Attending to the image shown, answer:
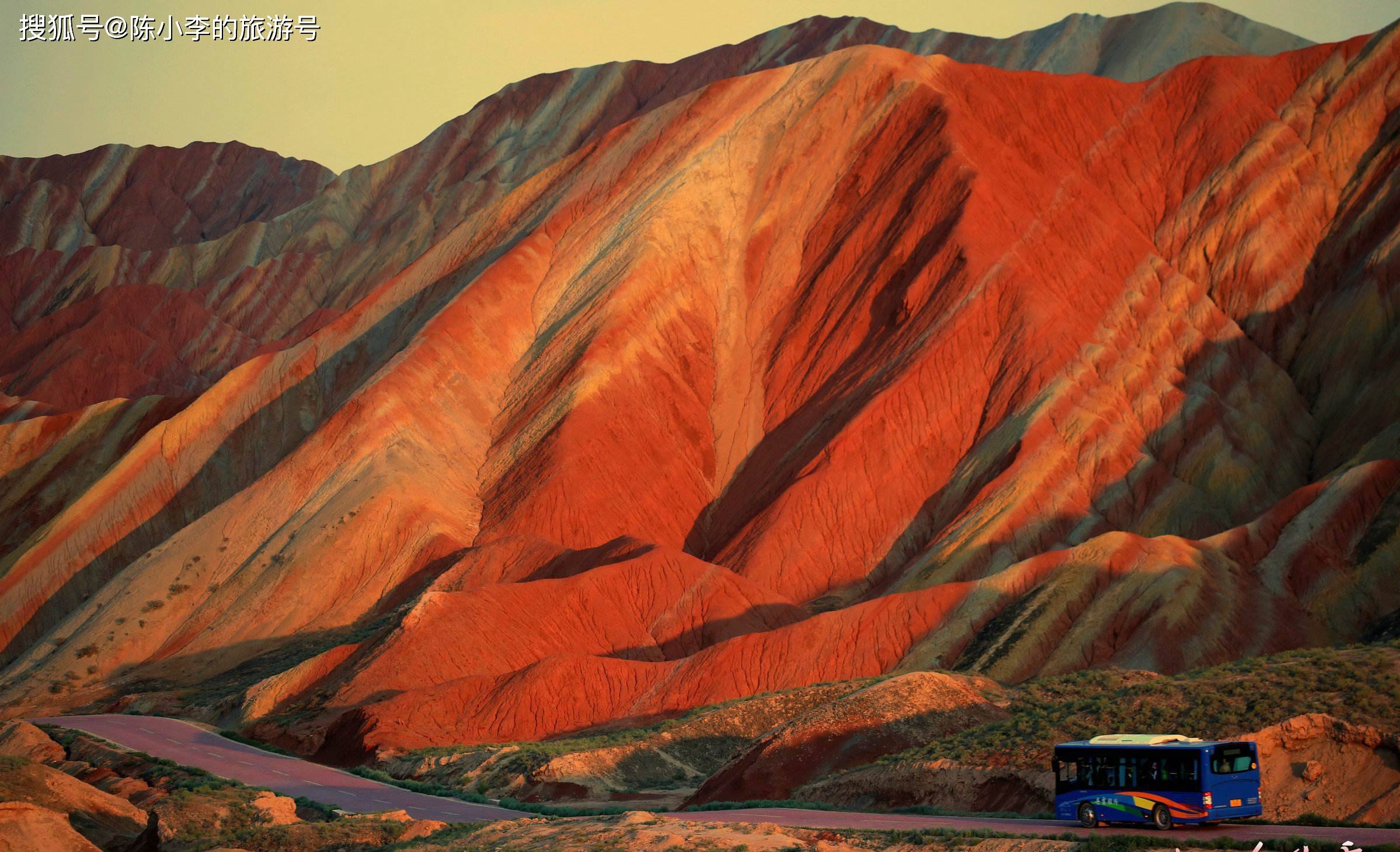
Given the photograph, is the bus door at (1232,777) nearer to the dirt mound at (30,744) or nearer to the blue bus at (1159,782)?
the blue bus at (1159,782)

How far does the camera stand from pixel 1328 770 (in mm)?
25734

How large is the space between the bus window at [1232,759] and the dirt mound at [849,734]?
44.0ft

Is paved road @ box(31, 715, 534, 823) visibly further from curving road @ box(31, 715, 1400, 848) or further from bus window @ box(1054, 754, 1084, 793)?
bus window @ box(1054, 754, 1084, 793)

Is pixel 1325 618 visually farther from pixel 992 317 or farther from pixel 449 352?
pixel 449 352

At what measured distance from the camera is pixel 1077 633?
185 ft

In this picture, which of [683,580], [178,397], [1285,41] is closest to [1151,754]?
[683,580]

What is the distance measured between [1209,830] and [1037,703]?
634 inches

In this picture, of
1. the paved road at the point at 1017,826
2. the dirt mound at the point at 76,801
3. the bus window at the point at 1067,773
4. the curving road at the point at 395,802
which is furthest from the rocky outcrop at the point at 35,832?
the bus window at the point at 1067,773

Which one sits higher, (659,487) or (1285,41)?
(1285,41)

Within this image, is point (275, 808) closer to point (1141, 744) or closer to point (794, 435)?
point (1141, 744)

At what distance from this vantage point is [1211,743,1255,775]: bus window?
952 inches

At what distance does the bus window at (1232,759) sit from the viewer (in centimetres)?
2417

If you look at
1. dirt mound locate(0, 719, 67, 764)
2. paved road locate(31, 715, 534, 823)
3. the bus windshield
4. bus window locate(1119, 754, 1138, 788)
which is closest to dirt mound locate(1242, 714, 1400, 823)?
the bus windshield

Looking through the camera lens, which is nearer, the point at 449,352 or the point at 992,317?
the point at 992,317
